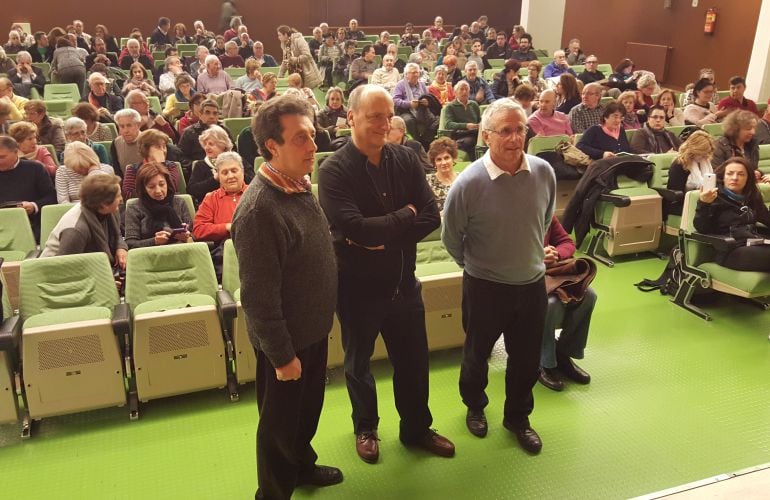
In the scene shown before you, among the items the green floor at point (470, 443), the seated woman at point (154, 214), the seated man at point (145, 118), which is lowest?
the green floor at point (470, 443)

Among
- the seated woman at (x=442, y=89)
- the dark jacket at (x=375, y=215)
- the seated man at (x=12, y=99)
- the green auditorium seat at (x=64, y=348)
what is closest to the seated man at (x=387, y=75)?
the seated woman at (x=442, y=89)

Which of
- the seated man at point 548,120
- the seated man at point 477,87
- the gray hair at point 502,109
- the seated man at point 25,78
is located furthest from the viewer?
the seated man at point 25,78

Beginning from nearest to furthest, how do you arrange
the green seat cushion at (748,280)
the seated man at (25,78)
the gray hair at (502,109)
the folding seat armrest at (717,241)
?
1. the gray hair at (502,109)
2. the green seat cushion at (748,280)
3. the folding seat armrest at (717,241)
4. the seated man at (25,78)

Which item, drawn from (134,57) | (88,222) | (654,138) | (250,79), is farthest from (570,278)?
(134,57)

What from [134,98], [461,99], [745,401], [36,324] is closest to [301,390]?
[36,324]

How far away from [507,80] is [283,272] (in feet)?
24.8

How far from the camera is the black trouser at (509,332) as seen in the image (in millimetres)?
2531

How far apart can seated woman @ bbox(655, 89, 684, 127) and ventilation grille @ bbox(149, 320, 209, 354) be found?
5939 mm

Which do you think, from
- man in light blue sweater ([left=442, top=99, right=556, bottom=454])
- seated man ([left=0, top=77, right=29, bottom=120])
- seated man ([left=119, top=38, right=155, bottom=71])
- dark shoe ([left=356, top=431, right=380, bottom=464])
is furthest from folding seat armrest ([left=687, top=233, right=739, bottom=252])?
seated man ([left=119, top=38, right=155, bottom=71])

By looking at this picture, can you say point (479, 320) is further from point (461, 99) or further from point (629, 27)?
point (629, 27)

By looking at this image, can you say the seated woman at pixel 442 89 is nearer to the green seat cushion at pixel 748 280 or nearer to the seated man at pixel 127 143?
the seated man at pixel 127 143

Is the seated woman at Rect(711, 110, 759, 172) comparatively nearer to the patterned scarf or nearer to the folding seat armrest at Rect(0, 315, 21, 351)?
the patterned scarf

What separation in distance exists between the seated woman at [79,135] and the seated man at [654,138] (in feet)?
15.2

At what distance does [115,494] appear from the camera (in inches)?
98.0
